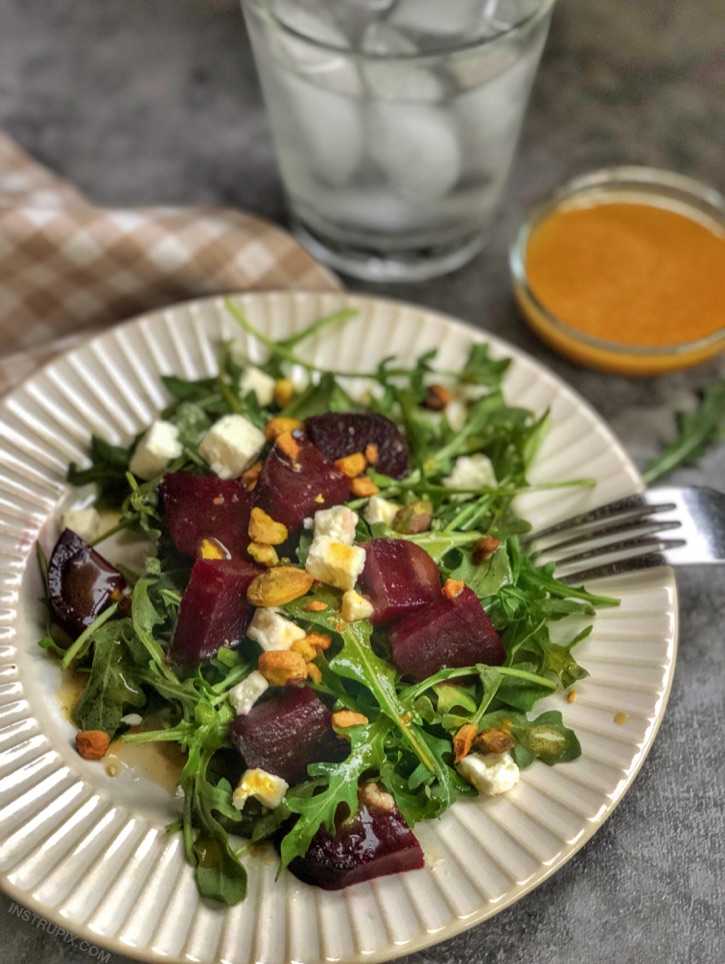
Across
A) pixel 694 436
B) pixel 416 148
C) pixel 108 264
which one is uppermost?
pixel 416 148

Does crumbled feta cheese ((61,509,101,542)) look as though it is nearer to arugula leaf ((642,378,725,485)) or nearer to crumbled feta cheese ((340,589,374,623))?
crumbled feta cheese ((340,589,374,623))

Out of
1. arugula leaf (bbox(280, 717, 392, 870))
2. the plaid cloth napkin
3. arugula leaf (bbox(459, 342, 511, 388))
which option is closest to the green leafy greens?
arugula leaf (bbox(280, 717, 392, 870))

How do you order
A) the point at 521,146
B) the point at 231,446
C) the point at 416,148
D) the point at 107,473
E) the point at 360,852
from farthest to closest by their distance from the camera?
the point at 521,146 < the point at 416,148 < the point at 107,473 < the point at 231,446 < the point at 360,852

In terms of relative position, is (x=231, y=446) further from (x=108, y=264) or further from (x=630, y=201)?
(x=630, y=201)

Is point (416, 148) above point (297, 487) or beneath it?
above

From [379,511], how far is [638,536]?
1.55 feet

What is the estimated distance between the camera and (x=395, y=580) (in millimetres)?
1516

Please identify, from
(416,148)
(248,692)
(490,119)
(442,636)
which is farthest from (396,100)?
(248,692)

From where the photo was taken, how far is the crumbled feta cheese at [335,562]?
1488 mm

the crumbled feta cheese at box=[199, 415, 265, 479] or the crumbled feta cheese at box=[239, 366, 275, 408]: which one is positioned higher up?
the crumbled feta cheese at box=[199, 415, 265, 479]

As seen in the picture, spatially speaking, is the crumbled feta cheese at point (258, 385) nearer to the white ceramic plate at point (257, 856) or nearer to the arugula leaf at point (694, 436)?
the white ceramic plate at point (257, 856)

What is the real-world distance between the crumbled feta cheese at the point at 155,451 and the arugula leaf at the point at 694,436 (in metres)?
1.01

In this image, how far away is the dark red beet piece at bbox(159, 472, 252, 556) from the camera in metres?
1.59

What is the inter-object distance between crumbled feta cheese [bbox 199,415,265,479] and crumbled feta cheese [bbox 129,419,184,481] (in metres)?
0.06
